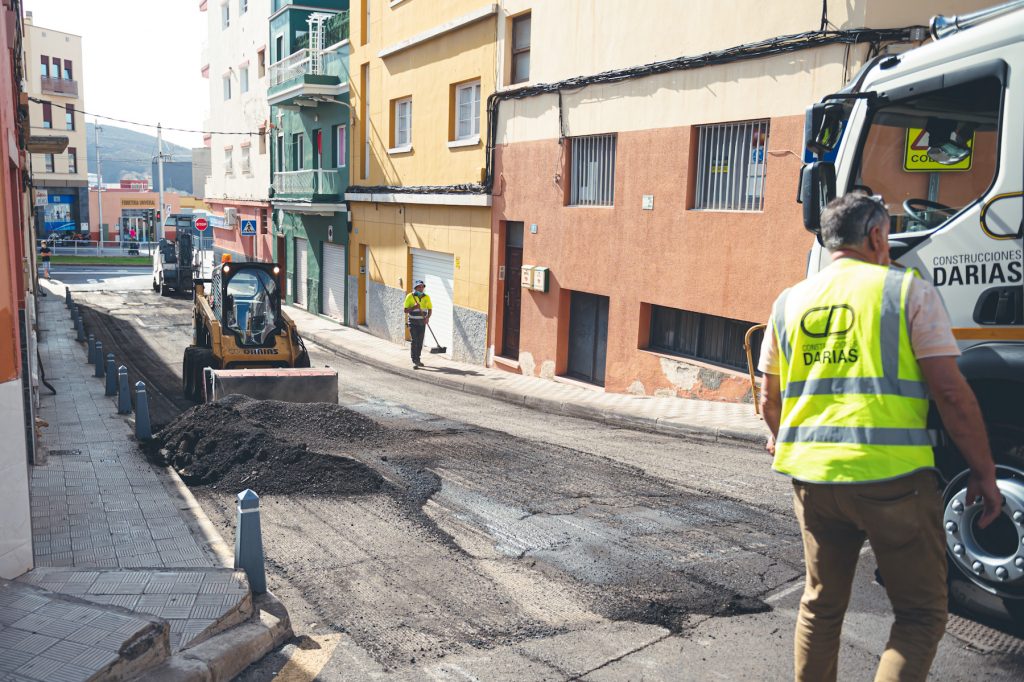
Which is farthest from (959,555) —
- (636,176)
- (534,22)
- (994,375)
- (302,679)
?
(534,22)

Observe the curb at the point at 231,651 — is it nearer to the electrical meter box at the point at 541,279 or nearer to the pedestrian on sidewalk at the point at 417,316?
the electrical meter box at the point at 541,279

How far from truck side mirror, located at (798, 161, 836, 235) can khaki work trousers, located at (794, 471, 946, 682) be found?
3078 mm

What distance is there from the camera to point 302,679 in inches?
180

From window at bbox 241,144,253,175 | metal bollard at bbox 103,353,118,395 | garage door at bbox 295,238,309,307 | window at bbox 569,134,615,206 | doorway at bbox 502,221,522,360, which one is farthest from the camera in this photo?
window at bbox 241,144,253,175

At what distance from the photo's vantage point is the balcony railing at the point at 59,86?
183ft

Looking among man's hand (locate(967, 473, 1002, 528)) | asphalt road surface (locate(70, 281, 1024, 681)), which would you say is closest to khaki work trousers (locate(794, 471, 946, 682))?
man's hand (locate(967, 473, 1002, 528))

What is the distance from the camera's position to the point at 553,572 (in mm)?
5840

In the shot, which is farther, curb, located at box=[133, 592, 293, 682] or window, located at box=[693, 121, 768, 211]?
window, located at box=[693, 121, 768, 211]

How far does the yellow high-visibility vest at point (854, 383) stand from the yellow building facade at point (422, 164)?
15.2 meters

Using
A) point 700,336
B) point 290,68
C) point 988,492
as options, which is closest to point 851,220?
point 988,492

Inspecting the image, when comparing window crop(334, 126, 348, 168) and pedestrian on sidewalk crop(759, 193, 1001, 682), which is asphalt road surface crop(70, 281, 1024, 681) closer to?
pedestrian on sidewalk crop(759, 193, 1001, 682)

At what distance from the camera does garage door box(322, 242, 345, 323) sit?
27.1 meters

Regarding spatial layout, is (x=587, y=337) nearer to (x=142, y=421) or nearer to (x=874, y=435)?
(x=142, y=421)

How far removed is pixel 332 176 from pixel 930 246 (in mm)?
23329
